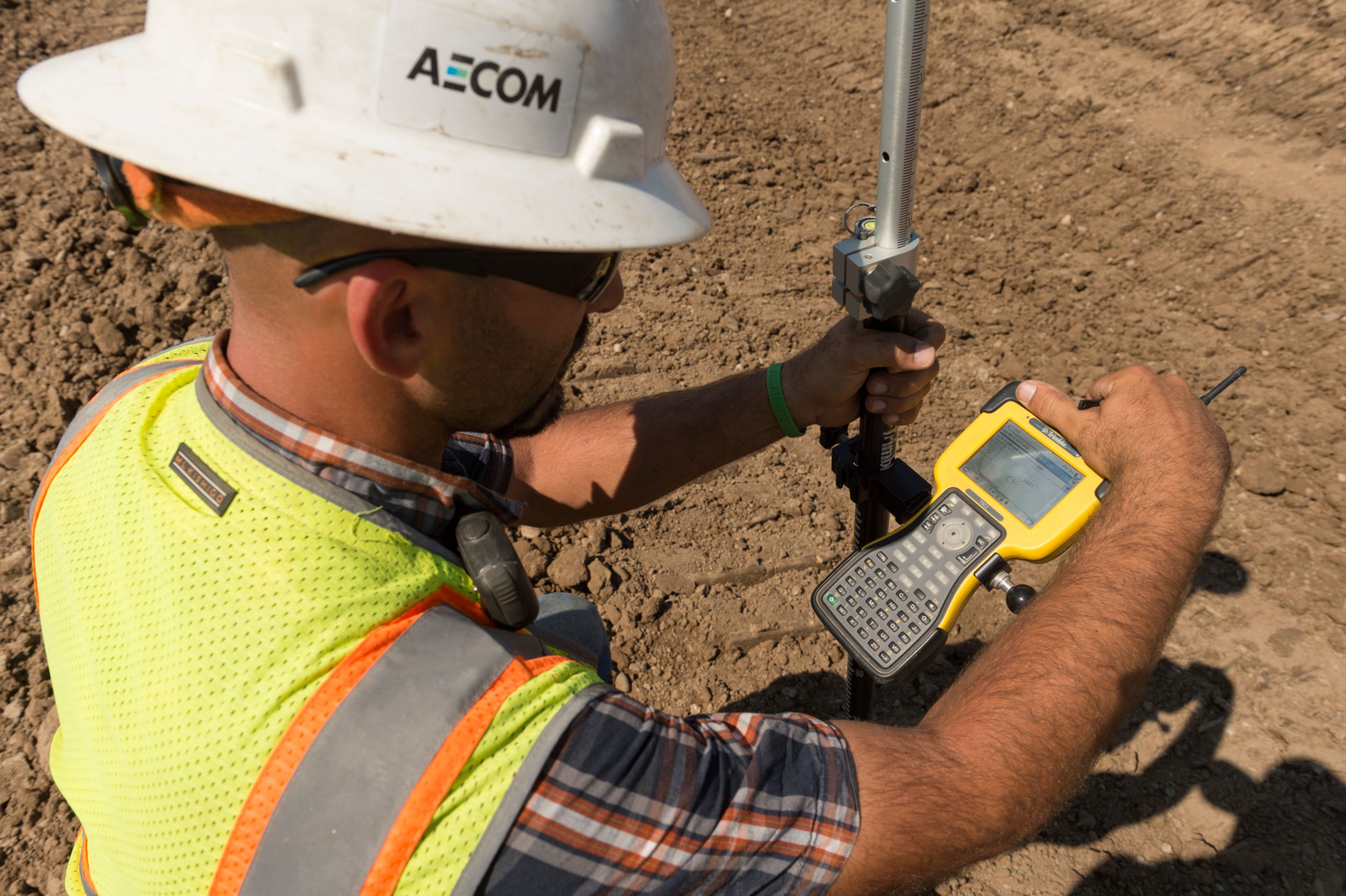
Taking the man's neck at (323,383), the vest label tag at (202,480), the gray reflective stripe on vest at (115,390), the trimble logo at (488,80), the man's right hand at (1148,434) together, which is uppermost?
the trimble logo at (488,80)

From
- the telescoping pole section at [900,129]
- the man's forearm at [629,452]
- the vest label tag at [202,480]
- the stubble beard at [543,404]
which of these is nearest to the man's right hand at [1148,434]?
the telescoping pole section at [900,129]

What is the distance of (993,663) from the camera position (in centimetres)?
139

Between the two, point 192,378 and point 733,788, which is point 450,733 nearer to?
point 733,788

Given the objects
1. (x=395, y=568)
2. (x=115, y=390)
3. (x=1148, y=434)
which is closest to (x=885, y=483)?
(x=1148, y=434)

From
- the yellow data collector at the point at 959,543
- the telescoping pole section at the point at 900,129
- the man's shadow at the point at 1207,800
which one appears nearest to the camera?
the telescoping pole section at the point at 900,129

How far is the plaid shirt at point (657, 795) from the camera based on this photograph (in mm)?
1043

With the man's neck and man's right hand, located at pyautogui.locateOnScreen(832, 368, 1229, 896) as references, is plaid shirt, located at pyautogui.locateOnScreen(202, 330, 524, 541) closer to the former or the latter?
the man's neck

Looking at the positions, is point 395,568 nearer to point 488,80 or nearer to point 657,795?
point 657,795

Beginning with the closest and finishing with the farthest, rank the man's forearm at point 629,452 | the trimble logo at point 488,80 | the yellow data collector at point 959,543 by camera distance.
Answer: the trimble logo at point 488,80
the yellow data collector at point 959,543
the man's forearm at point 629,452

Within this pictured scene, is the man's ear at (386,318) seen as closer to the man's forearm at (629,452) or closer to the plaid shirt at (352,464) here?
the plaid shirt at (352,464)

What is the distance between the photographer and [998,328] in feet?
11.6

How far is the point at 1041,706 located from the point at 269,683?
41.2 inches

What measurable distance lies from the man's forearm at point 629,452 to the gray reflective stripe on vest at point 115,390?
0.75m

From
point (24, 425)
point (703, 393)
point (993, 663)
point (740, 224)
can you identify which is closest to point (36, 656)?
point (24, 425)
